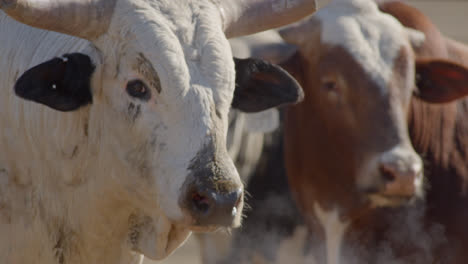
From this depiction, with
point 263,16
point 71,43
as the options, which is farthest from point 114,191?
point 263,16

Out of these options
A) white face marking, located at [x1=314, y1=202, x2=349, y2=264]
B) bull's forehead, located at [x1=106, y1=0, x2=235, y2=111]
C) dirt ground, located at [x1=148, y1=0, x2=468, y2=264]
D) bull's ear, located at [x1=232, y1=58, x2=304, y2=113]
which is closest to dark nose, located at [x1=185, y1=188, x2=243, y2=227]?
bull's forehead, located at [x1=106, y1=0, x2=235, y2=111]

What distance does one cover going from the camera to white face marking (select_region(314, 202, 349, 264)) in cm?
521

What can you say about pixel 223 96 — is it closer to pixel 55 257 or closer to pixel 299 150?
pixel 55 257

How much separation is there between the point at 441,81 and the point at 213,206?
2664 mm

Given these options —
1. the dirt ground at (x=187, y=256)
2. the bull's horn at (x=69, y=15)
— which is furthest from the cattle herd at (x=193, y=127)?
the dirt ground at (x=187, y=256)

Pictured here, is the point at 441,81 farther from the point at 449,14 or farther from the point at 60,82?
the point at 449,14

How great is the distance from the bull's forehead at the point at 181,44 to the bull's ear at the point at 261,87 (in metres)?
0.30

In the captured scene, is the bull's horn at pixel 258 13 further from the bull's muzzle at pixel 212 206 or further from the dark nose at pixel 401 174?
the dark nose at pixel 401 174

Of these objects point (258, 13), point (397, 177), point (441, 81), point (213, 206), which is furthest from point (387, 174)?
point (213, 206)

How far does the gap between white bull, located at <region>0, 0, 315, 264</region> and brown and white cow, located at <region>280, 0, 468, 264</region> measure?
1.42 meters

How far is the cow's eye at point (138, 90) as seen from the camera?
9.96ft

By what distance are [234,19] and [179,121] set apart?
621 millimetres

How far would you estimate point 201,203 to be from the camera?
2.85m

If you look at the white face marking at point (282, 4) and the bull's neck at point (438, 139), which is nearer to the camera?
the white face marking at point (282, 4)
